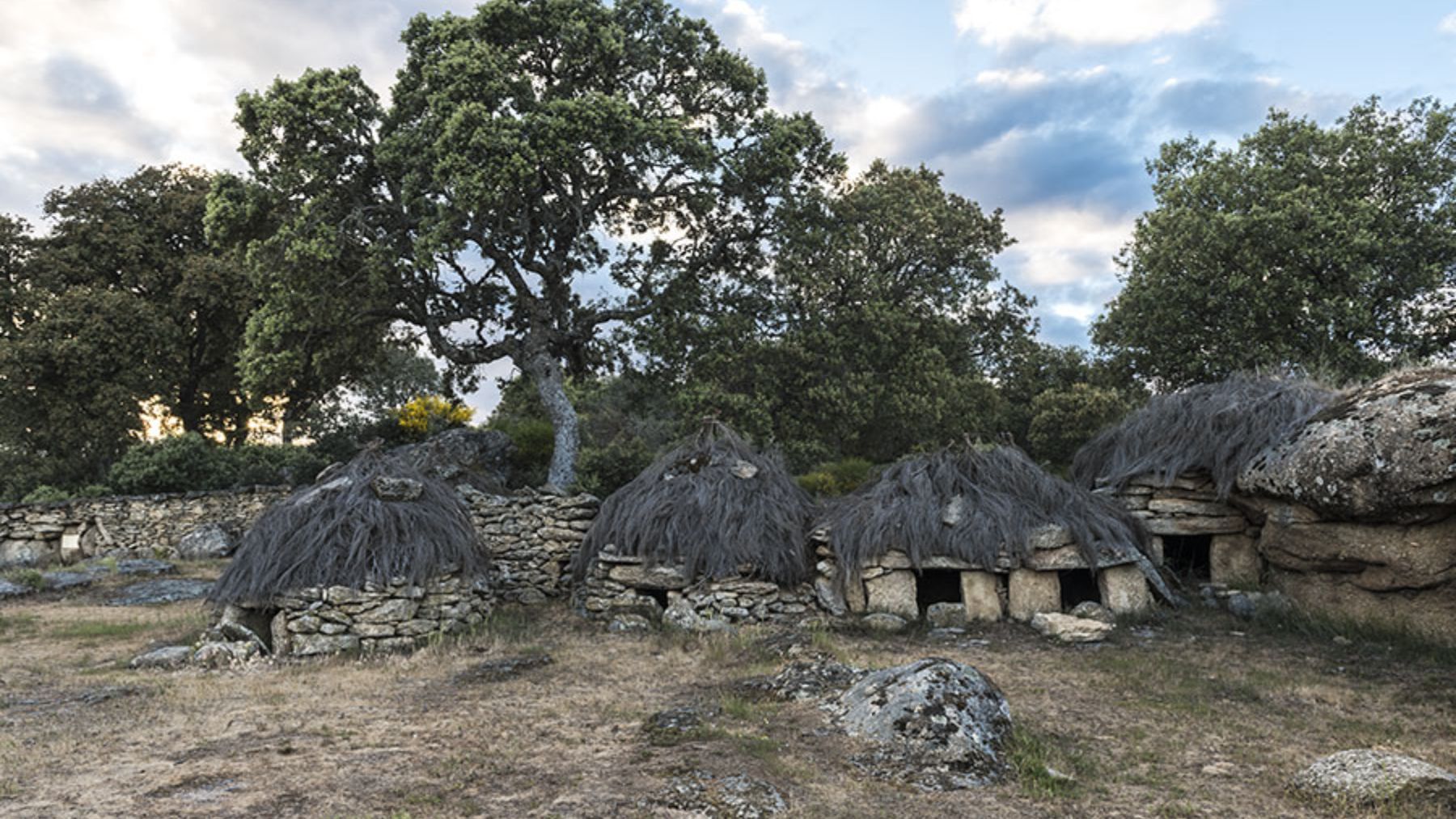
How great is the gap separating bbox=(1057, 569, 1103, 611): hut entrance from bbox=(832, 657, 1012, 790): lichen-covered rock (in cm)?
578

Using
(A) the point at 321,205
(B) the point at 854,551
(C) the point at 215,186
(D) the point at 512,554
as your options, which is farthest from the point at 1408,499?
(C) the point at 215,186

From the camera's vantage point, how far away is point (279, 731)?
6352mm

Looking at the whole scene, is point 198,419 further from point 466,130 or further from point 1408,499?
point 1408,499

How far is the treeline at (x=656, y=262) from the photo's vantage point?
1714 cm

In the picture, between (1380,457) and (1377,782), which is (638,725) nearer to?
(1377,782)

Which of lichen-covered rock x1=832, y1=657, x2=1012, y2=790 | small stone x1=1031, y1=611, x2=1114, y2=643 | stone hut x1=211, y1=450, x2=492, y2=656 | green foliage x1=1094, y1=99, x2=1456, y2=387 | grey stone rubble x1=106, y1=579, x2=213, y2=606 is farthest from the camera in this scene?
green foliage x1=1094, y1=99, x2=1456, y2=387

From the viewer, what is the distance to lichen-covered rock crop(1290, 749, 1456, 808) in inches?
184

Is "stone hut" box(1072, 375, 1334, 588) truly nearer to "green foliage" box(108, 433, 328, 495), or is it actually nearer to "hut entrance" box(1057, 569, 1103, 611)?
"hut entrance" box(1057, 569, 1103, 611)

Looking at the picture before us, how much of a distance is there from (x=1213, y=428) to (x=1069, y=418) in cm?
1387

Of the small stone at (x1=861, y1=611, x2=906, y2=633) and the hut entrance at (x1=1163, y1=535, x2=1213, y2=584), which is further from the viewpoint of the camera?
the hut entrance at (x1=1163, y1=535, x2=1213, y2=584)

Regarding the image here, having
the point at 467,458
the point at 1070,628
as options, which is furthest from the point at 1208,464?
the point at 467,458

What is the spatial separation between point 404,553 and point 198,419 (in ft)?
72.8

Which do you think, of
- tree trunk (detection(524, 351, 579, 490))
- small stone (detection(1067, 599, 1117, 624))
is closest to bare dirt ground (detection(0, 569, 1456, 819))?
small stone (detection(1067, 599, 1117, 624))

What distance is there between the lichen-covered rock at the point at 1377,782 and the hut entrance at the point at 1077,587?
19.8 ft
